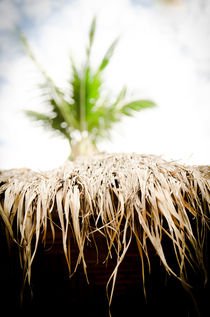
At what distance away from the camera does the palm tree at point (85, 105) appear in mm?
1532

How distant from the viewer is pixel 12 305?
1.34 ft

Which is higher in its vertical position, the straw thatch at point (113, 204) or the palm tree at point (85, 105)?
the palm tree at point (85, 105)

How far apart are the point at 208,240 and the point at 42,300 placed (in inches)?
20.1

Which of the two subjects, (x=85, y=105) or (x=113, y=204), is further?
(x=85, y=105)

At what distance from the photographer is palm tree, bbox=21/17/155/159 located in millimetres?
1532

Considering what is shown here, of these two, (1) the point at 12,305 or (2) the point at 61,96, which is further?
(2) the point at 61,96

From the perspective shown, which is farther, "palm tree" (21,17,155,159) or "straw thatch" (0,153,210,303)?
"palm tree" (21,17,155,159)

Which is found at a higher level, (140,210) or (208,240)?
(140,210)

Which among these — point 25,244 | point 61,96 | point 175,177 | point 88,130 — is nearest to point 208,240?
point 175,177

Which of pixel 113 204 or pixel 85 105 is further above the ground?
pixel 85 105

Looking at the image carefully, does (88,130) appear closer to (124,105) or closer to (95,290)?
(124,105)

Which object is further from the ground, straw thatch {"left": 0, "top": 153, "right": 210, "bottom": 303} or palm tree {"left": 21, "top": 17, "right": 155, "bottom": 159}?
palm tree {"left": 21, "top": 17, "right": 155, "bottom": 159}

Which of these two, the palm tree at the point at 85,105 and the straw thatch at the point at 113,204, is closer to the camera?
the straw thatch at the point at 113,204

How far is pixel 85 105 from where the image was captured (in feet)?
5.20
